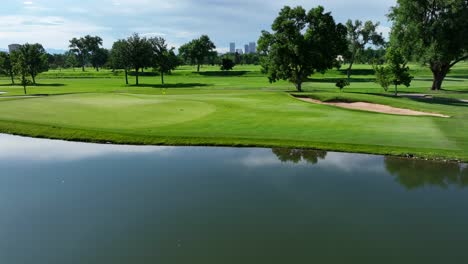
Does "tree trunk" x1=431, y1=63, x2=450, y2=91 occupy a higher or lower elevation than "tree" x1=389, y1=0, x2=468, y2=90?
lower

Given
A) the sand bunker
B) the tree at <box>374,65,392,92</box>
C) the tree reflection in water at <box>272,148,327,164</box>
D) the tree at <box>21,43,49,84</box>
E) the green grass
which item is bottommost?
the tree reflection in water at <box>272,148,327,164</box>

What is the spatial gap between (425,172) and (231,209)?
10.2 m

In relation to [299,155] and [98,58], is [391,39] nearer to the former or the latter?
[299,155]

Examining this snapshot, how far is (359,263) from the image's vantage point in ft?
30.6

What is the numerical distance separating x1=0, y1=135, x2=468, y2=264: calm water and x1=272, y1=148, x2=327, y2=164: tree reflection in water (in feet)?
0.64

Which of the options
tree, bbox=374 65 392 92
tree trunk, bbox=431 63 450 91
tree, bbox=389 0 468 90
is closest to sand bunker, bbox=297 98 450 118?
tree, bbox=374 65 392 92

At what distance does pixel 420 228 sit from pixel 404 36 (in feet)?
163

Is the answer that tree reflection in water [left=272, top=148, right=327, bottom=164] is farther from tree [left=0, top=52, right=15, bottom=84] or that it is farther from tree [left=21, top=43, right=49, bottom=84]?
tree [left=0, top=52, right=15, bottom=84]

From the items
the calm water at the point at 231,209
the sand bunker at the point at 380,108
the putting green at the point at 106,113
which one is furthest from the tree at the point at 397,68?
the calm water at the point at 231,209

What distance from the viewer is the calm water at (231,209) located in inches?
390

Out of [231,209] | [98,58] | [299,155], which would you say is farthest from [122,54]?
[98,58]

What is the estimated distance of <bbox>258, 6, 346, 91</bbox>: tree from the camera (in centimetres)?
5341

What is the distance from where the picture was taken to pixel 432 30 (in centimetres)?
5047

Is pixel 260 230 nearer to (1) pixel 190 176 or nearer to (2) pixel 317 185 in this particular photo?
(2) pixel 317 185
